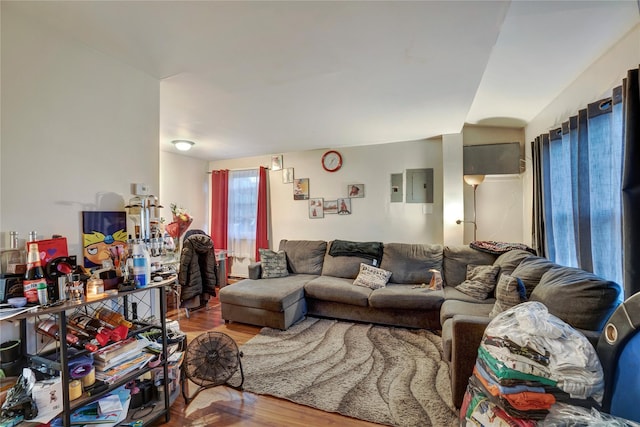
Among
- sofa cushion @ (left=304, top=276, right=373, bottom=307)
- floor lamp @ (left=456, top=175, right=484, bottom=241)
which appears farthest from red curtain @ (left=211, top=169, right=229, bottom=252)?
floor lamp @ (left=456, top=175, right=484, bottom=241)

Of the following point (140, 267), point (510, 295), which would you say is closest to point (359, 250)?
point (510, 295)

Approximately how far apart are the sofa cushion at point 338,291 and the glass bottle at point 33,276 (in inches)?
93.4

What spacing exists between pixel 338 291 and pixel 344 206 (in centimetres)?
167

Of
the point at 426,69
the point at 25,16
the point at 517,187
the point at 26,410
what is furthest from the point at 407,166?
the point at 26,410

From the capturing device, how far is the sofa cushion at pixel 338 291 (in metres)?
2.99

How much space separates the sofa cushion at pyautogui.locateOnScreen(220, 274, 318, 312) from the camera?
2.85 metres

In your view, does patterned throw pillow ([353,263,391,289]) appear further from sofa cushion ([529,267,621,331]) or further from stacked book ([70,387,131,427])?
stacked book ([70,387,131,427])

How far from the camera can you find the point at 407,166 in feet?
13.4

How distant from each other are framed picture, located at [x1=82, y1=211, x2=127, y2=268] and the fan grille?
2.62 ft

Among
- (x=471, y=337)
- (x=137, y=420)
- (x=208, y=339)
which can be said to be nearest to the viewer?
(x=137, y=420)

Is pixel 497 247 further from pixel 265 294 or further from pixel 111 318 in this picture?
pixel 111 318

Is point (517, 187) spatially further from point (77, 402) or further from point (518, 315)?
point (77, 402)

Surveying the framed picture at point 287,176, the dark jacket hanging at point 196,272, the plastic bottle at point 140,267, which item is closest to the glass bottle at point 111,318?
A: the plastic bottle at point 140,267

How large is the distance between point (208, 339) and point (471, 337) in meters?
1.75
